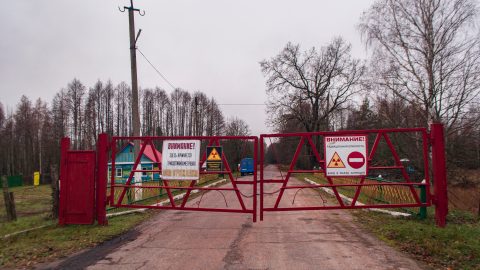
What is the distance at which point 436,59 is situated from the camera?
2014 centimetres

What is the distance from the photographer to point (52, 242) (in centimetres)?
782

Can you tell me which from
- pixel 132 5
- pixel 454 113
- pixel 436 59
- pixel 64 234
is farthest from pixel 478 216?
pixel 132 5

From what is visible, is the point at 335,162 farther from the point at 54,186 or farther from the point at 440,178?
the point at 54,186

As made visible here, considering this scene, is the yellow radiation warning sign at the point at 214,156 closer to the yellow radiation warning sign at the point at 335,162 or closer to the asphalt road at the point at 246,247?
the asphalt road at the point at 246,247

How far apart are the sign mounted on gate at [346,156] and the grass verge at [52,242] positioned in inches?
201

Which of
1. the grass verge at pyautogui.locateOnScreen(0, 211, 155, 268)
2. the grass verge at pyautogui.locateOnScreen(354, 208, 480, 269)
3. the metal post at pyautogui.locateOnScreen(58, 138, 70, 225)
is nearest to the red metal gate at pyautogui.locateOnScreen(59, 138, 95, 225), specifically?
the metal post at pyautogui.locateOnScreen(58, 138, 70, 225)

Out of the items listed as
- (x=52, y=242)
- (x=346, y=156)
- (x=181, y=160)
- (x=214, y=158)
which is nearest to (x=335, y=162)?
(x=346, y=156)

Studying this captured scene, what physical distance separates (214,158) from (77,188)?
3.63 metres

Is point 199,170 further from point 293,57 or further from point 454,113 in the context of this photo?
point 293,57

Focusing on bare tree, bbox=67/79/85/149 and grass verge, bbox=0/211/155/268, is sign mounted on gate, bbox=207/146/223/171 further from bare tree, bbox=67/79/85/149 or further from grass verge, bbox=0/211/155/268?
bare tree, bbox=67/79/85/149

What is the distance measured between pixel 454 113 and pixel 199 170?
1637cm

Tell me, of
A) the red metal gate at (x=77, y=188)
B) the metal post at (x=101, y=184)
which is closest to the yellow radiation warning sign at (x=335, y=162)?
the metal post at (x=101, y=184)

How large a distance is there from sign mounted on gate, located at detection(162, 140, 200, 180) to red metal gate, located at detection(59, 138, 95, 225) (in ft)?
6.53

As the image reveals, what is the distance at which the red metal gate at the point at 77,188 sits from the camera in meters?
9.29
